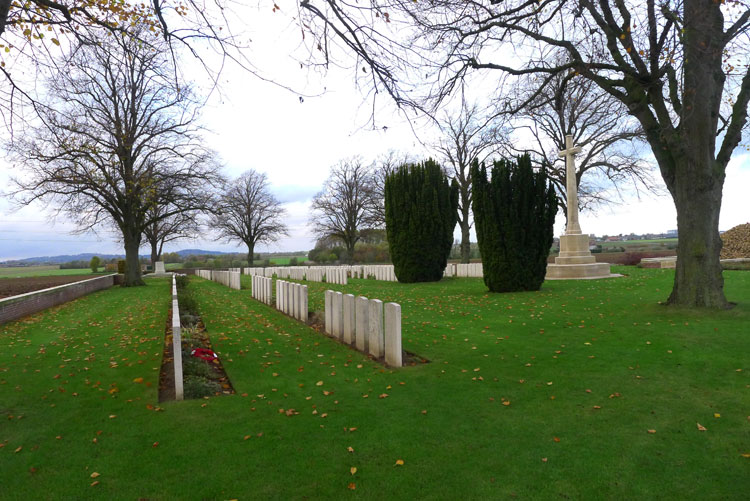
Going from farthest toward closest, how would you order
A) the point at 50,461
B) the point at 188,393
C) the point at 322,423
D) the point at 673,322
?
1. the point at 673,322
2. the point at 188,393
3. the point at 322,423
4. the point at 50,461

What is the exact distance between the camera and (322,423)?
415cm

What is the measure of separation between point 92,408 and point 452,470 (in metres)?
4.04

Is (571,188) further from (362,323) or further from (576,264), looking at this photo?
(362,323)

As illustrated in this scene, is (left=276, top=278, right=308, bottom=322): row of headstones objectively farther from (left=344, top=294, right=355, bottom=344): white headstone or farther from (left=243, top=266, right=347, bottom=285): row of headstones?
(left=243, top=266, right=347, bottom=285): row of headstones

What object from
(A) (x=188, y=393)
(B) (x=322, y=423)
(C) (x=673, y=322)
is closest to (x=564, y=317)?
(C) (x=673, y=322)

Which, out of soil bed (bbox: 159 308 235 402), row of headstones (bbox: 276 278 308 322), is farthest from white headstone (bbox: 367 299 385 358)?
row of headstones (bbox: 276 278 308 322)

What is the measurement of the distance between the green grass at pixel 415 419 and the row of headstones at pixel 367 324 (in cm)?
27

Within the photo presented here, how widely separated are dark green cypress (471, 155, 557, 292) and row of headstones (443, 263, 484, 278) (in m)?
8.77

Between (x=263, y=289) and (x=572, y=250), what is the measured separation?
46.6 feet

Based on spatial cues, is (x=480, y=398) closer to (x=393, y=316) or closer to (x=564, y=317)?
(x=393, y=316)

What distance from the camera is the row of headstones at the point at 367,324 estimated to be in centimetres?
601

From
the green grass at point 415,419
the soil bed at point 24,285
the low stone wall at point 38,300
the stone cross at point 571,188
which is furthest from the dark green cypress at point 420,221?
the soil bed at point 24,285

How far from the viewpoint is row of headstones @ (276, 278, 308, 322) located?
10.3 m

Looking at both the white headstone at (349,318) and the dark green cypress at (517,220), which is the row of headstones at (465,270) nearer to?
the dark green cypress at (517,220)
